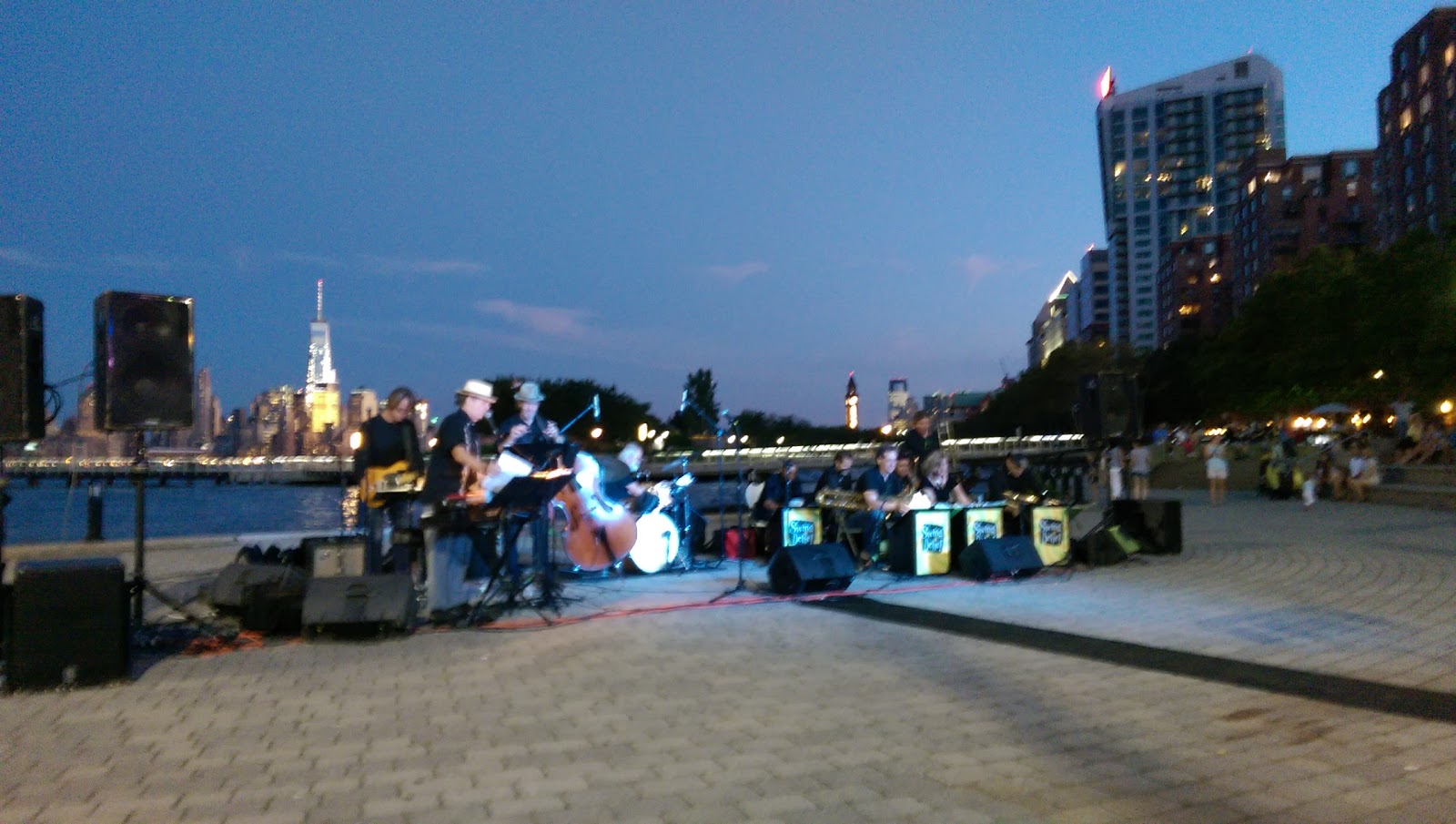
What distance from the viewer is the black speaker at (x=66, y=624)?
6.17 m

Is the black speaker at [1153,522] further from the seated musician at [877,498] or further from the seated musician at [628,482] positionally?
the seated musician at [628,482]

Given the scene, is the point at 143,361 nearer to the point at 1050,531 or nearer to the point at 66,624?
the point at 66,624

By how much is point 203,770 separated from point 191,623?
4.21 meters

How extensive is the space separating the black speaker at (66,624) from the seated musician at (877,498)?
7.60 m

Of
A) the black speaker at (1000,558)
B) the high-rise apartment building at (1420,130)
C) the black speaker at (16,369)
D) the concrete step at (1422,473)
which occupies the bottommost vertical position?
the black speaker at (1000,558)

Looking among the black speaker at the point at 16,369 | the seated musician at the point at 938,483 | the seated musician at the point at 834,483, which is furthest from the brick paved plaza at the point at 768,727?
the seated musician at the point at 834,483

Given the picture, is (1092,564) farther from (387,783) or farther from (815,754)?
(387,783)

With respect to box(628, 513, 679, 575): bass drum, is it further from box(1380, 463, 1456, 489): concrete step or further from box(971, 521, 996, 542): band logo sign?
box(1380, 463, 1456, 489): concrete step

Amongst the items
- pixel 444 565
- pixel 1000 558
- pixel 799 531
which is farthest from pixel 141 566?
pixel 1000 558

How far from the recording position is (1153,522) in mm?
12773

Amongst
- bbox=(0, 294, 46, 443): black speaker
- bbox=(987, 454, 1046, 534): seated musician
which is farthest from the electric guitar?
bbox=(987, 454, 1046, 534): seated musician

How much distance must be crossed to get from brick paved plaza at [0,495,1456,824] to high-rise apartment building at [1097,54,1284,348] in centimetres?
16232

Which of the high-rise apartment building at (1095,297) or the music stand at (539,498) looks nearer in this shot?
the music stand at (539,498)

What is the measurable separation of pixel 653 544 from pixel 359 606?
4783 mm
